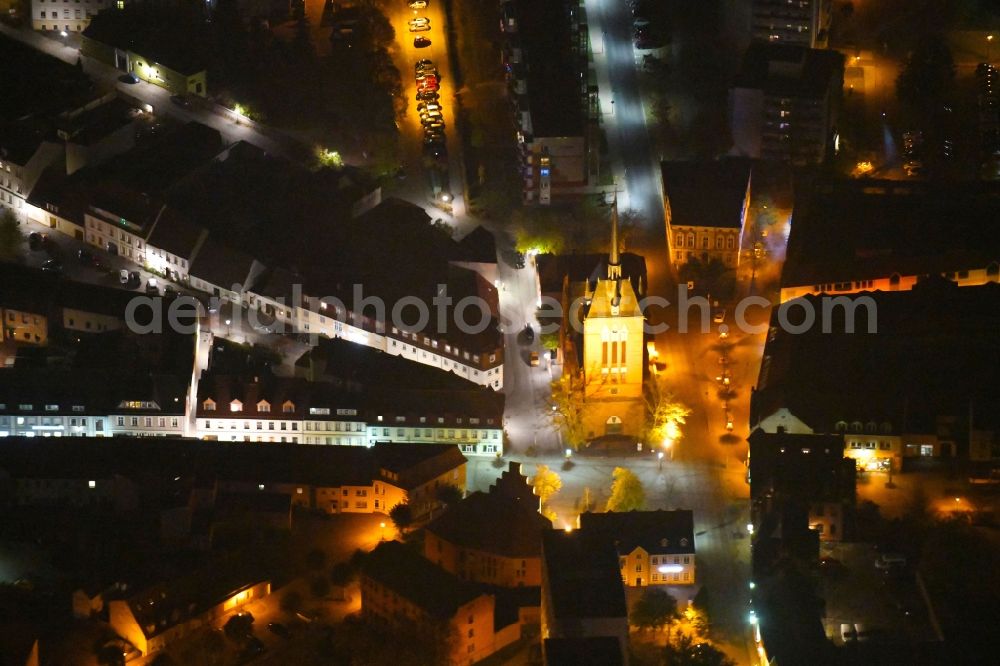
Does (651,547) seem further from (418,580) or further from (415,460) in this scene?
(415,460)

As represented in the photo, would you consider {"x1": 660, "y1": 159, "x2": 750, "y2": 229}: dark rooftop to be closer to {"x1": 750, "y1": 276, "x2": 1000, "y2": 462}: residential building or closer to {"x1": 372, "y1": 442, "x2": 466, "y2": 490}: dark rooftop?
{"x1": 750, "y1": 276, "x2": 1000, "y2": 462}: residential building

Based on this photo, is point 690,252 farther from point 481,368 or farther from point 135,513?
point 135,513

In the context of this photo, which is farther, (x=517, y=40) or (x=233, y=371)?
(x=517, y=40)

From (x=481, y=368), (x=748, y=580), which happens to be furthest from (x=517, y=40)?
(x=748, y=580)

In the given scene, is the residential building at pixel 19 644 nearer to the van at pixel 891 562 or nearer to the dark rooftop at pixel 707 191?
the van at pixel 891 562

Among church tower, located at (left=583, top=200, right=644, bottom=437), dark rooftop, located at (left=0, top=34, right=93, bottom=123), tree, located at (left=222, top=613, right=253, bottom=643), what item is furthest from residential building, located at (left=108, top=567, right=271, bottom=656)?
dark rooftop, located at (left=0, top=34, right=93, bottom=123)

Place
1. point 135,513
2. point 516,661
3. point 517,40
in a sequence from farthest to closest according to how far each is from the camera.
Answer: point 517,40 → point 135,513 → point 516,661
